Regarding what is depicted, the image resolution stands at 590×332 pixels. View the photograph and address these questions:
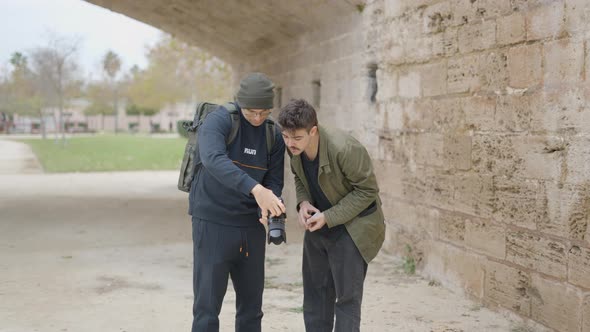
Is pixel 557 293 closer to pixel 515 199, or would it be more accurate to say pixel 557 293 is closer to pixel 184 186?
pixel 515 199

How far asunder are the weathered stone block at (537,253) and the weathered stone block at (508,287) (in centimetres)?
11

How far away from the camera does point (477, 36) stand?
19.5 feet

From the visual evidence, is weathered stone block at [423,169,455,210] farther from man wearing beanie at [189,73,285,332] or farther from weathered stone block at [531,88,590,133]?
man wearing beanie at [189,73,285,332]

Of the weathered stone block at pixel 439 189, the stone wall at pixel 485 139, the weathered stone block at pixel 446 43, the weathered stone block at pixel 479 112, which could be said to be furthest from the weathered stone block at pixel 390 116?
the weathered stone block at pixel 479 112

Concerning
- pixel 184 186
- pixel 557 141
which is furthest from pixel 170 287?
pixel 557 141

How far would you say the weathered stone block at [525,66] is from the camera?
17.1 ft

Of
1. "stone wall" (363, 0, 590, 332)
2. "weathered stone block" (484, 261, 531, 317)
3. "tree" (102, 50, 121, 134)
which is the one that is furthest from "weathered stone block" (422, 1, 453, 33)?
"tree" (102, 50, 121, 134)

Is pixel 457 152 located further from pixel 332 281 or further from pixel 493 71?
pixel 332 281

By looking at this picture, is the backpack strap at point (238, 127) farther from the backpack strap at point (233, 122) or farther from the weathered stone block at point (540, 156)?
the weathered stone block at point (540, 156)

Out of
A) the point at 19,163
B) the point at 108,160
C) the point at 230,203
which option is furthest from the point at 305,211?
the point at 108,160

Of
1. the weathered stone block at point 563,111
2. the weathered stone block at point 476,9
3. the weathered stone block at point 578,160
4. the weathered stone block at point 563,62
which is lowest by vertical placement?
the weathered stone block at point 578,160

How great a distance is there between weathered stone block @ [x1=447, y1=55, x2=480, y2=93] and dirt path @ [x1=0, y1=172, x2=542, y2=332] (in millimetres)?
1871

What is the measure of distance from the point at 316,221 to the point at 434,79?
3358 millimetres

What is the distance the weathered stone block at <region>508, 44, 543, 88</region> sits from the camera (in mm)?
5211
